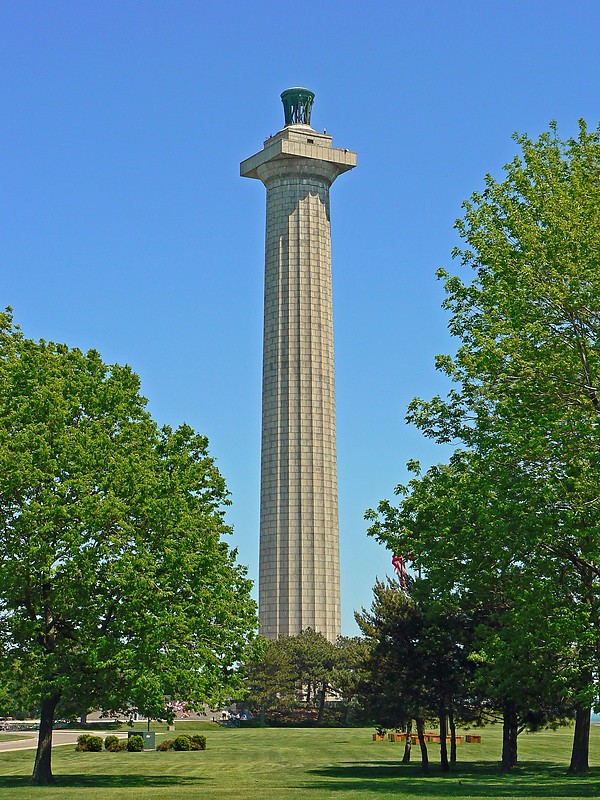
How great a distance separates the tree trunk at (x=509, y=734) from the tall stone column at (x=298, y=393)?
6851 centimetres

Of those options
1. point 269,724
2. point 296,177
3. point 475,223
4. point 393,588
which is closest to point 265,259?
point 296,177

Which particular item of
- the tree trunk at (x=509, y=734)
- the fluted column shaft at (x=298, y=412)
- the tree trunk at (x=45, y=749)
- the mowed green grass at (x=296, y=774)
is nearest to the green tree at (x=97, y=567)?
the tree trunk at (x=45, y=749)

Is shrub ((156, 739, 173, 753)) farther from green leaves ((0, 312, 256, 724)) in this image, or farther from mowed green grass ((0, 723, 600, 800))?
green leaves ((0, 312, 256, 724))

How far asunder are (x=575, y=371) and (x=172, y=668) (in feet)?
51.9

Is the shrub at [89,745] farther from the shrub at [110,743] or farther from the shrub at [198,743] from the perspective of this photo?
the shrub at [198,743]

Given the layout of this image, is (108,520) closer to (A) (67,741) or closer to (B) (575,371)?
(B) (575,371)

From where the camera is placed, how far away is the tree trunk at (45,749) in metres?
36.6

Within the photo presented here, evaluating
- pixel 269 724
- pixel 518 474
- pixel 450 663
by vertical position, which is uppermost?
pixel 518 474

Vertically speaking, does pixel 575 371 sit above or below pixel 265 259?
below

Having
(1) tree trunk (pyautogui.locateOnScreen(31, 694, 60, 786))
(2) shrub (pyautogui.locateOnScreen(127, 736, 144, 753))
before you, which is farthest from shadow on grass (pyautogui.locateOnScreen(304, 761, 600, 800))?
(2) shrub (pyautogui.locateOnScreen(127, 736, 144, 753))

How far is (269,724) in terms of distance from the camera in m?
96.0

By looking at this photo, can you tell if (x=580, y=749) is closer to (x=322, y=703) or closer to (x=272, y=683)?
(x=272, y=683)

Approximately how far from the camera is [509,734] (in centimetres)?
4462

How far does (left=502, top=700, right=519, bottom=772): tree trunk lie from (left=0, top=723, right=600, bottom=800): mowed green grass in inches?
22.7
